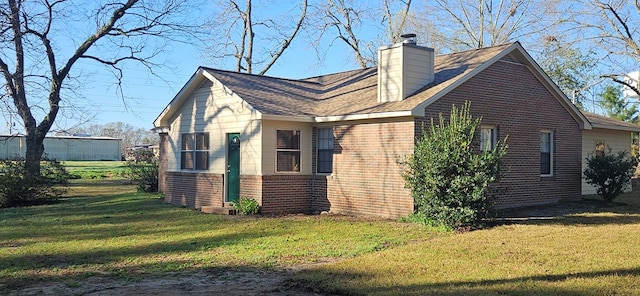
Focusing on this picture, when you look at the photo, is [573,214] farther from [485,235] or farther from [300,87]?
[300,87]

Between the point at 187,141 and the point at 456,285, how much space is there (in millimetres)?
12932

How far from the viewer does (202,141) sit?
17781 millimetres

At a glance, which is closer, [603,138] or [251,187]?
[251,187]

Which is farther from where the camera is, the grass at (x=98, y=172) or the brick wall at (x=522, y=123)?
the grass at (x=98, y=172)

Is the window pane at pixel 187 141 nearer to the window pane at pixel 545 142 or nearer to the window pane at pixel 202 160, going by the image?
the window pane at pixel 202 160

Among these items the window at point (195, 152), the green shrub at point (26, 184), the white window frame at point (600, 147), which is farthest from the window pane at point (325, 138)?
the white window frame at point (600, 147)

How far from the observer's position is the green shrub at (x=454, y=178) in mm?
11805

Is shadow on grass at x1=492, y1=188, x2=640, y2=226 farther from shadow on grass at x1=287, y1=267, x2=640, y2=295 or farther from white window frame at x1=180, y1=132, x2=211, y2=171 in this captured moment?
white window frame at x1=180, y1=132, x2=211, y2=171

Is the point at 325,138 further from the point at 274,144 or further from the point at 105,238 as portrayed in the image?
the point at 105,238

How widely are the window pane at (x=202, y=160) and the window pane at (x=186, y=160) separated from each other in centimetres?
37

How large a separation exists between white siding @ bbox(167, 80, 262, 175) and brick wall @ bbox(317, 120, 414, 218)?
2.23m

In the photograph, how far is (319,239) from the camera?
444 inches

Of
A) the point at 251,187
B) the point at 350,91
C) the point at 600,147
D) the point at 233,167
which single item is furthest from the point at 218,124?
the point at 600,147

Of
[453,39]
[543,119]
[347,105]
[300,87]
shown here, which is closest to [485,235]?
[347,105]
